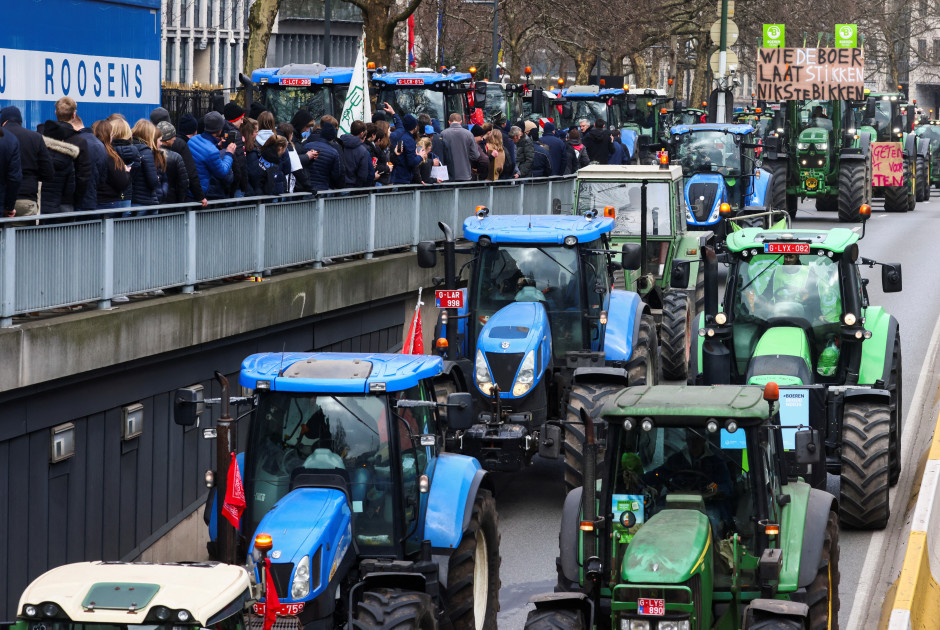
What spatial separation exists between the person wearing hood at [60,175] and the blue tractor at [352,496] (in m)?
3.22

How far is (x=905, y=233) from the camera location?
33.5 m

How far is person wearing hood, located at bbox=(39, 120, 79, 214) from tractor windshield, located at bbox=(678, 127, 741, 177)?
641 inches

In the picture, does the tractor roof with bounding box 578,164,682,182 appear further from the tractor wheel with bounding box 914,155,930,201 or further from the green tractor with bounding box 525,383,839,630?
the tractor wheel with bounding box 914,155,930,201

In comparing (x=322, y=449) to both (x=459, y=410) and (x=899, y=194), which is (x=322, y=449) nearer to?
(x=459, y=410)

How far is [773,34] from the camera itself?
45781 millimetres

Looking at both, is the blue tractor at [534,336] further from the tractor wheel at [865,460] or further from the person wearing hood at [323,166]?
the person wearing hood at [323,166]

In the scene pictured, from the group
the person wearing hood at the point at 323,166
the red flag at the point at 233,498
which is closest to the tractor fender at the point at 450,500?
the red flag at the point at 233,498

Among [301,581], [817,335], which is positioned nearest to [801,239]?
[817,335]

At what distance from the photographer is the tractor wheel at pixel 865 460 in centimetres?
1175

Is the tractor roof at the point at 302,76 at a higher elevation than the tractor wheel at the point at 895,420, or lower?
higher

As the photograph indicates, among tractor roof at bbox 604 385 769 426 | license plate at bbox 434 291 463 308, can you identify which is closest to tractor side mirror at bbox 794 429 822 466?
tractor roof at bbox 604 385 769 426

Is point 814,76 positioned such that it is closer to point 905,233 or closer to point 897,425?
point 905,233

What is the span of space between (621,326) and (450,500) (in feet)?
17.6

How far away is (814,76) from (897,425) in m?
27.0
